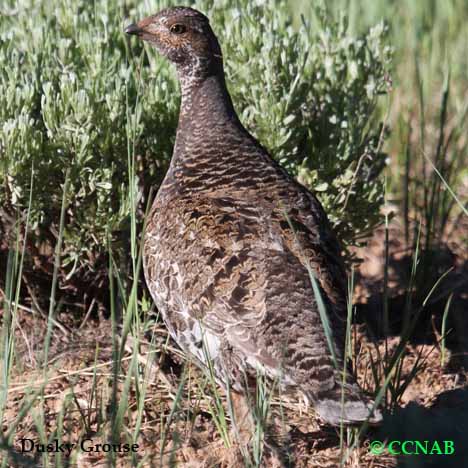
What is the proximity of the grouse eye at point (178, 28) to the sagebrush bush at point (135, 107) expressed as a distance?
0.83ft

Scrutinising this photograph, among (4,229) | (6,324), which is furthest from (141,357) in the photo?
(6,324)

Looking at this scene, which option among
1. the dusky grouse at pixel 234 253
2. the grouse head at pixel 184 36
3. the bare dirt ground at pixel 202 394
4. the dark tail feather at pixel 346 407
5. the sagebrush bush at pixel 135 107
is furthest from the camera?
the grouse head at pixel 184 36

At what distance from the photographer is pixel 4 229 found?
4539 mm

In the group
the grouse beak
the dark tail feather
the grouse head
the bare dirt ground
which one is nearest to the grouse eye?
the grouse head

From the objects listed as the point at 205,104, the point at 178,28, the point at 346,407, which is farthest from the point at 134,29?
the point at 346,407

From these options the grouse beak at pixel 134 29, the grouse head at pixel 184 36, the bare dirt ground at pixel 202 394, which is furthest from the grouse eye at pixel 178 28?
the bare dirt ground at pixel 202 394

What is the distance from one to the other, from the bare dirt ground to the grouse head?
1.40 meters

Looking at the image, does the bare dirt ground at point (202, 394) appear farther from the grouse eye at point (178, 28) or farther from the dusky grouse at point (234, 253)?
the grouse eye at point (178, 28)

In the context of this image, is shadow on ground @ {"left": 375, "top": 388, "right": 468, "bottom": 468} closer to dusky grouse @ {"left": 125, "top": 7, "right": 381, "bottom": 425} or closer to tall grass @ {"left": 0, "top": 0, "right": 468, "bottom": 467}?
tall grass @ {"left": 0, "top": 0, "right": 468, "bottom": 467}

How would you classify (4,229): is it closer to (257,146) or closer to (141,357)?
(141,357)

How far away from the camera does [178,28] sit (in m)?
4.40

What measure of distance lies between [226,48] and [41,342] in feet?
Result: 6.36

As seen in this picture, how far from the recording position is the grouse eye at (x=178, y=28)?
439 cm

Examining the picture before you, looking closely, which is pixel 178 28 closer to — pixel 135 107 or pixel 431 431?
pixel 135 107
